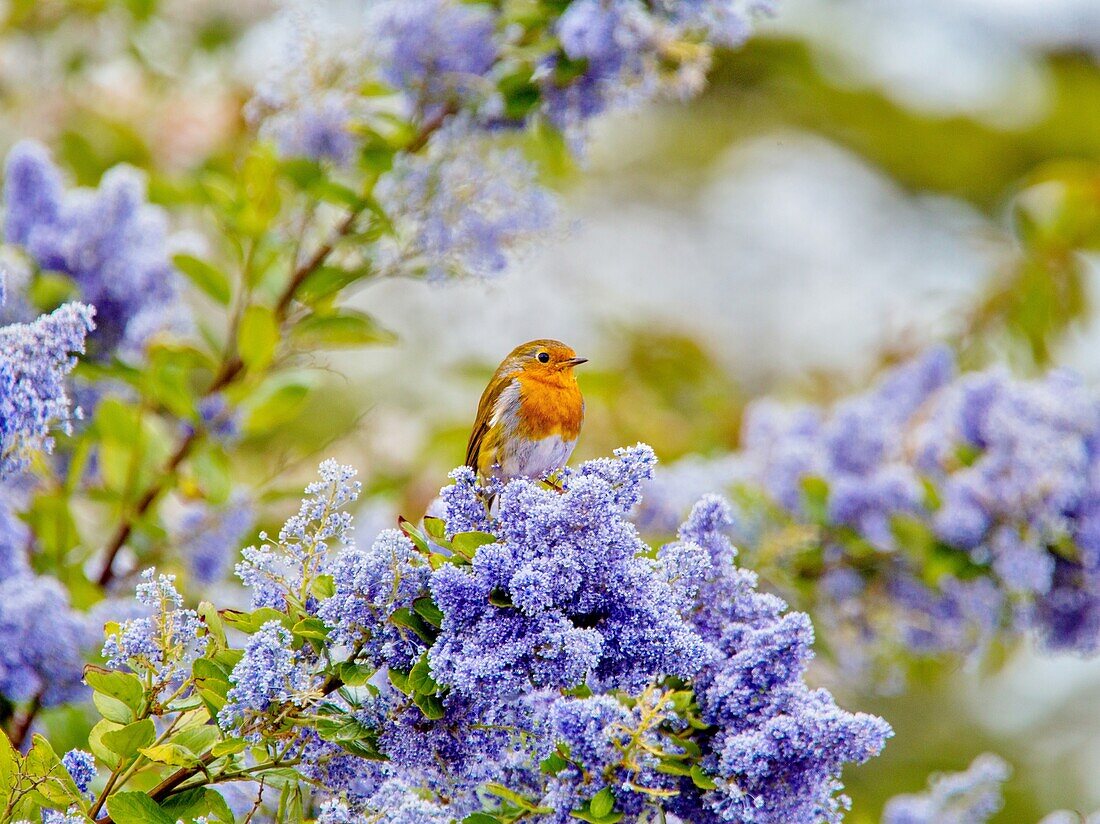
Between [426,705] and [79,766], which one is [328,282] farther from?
[426,705]

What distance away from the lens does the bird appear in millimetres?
2107

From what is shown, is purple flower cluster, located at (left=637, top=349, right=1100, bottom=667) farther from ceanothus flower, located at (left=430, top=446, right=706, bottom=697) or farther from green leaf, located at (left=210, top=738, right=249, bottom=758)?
green leaf, located at (left=210, top=738, right=249, bottom=758)

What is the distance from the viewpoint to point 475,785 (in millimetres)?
1398

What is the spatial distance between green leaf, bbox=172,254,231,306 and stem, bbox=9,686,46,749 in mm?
941

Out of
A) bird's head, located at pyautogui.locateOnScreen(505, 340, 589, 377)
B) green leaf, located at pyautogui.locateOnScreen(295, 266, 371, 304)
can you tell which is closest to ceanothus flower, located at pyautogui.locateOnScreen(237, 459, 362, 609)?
bird's head, located at pyautogui.locateOnScreen(505, 340, 589, 377)

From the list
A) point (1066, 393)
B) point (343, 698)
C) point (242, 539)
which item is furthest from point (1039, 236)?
point (343, 698)

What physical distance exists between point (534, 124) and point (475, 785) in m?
1.63

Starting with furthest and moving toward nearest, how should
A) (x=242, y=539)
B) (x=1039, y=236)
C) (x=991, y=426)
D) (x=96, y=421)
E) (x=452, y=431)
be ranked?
(x=1039, y=236), (x=452, y=431), (x=991, y=426), (x=242, y=539), (x=96, y=421)

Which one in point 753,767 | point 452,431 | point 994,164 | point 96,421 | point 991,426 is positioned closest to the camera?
point 753,767

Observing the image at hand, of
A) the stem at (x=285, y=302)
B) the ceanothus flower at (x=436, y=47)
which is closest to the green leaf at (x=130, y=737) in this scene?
the stem at (x=285, y=302)

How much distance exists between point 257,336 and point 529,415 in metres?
0.68

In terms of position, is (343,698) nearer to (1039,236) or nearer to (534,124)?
(534,124)

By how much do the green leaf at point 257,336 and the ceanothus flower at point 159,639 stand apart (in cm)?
112

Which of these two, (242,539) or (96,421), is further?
(242,539)
